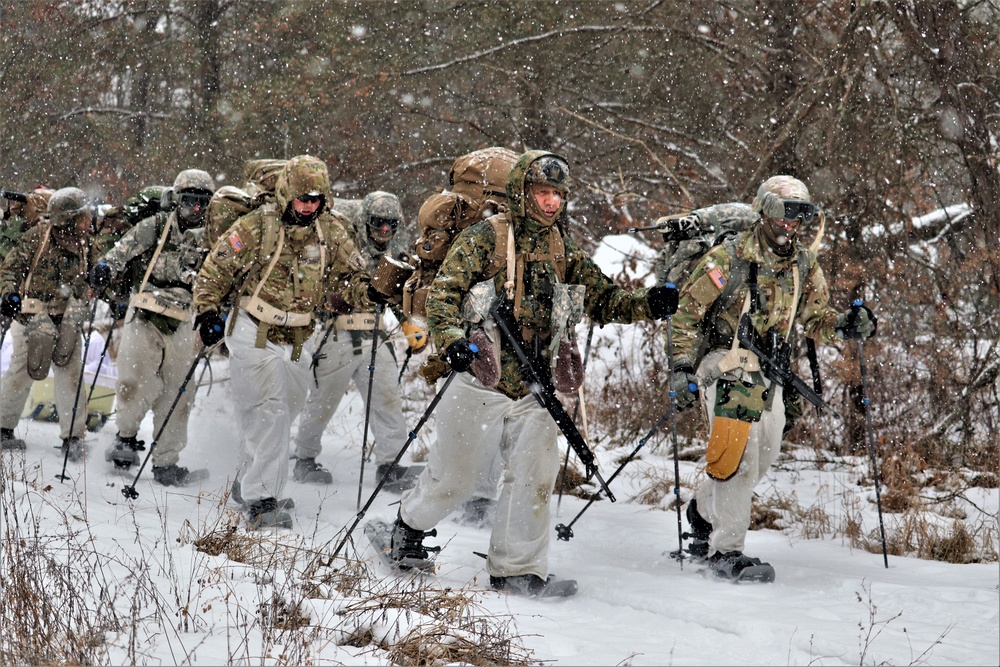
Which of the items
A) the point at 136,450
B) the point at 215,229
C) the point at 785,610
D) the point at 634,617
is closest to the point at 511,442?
the point at 634,617

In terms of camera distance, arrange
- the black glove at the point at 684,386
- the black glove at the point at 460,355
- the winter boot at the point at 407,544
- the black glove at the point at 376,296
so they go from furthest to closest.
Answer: the black glove at the point at 376,296
the black glove at the point at 684,386
the winter boot at the point at 407,544
the black glove at the point at 460,355

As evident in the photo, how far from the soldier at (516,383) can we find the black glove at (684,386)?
591mm

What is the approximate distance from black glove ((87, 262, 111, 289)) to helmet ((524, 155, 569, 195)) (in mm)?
4122

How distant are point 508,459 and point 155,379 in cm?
394

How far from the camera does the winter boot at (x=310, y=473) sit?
324 inches

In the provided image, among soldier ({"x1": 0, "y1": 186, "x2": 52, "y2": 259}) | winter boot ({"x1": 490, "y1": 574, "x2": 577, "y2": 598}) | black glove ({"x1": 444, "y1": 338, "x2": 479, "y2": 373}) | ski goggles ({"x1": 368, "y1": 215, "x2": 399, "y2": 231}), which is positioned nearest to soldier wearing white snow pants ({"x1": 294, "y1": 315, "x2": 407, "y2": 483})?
ski goggles ({"x1": 368, "y1": 215, "x2": 399, "y2": 231})

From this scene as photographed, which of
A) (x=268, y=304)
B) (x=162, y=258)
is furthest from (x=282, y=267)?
(x=162, y=258)

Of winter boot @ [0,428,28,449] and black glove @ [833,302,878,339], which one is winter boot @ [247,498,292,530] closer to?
winter boot @ [0,428,28,449]

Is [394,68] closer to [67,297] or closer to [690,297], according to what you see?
[67,297]

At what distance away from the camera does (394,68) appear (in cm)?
1132

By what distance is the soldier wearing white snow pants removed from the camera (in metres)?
8.14

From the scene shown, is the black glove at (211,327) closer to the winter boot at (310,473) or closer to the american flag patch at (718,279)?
the winter boot at (310,473)

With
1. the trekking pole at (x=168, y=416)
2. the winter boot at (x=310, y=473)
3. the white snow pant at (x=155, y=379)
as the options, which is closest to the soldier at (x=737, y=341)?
the trekking pole at (x=168, y=416)

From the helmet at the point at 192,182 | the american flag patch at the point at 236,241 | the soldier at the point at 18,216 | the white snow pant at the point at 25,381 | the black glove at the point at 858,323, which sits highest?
the helmet at the point at 192,182
